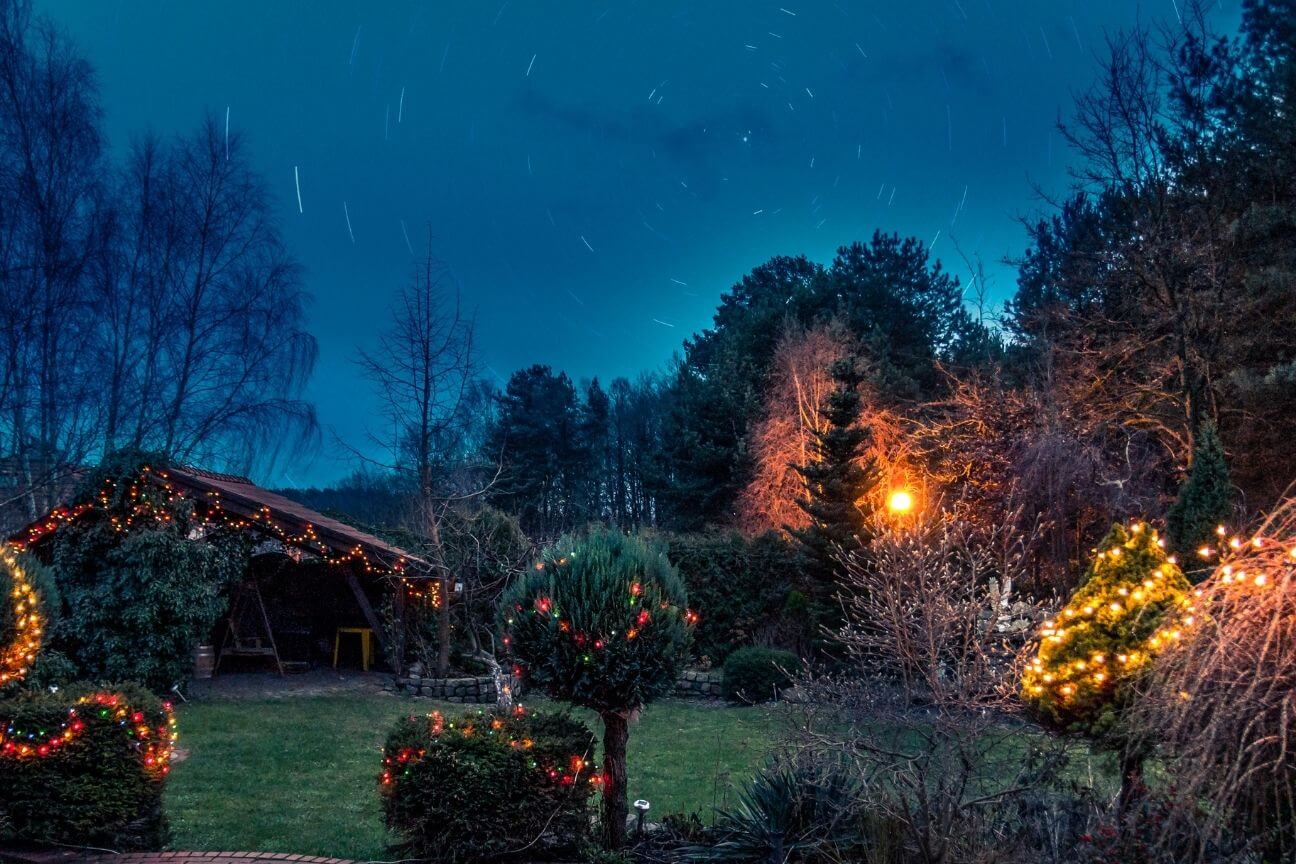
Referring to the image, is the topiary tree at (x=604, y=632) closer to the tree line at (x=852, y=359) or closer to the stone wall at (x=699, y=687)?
the stone wall at (x=699, y=687)

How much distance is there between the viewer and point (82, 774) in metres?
4.99

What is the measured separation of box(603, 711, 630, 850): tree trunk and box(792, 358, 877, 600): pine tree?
9972mm

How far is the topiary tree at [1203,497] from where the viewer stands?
12.0 metres

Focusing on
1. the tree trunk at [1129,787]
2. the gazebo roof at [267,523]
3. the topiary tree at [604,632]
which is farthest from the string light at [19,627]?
the gazebo roof at [267,523]

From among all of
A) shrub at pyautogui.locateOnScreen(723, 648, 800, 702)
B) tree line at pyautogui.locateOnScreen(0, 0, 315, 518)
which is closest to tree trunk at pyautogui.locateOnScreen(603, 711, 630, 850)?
shrub at pyautogui.locateOnScreen(723, 648, 800, 702)

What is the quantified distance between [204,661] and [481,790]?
12.7 m

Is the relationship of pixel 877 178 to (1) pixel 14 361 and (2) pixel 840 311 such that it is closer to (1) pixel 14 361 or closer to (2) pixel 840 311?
(2) pixel 840 311

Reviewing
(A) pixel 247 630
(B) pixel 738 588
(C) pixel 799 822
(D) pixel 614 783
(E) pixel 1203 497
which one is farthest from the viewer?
(A) pixel 247 630

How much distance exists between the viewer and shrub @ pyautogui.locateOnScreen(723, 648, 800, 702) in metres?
13.2

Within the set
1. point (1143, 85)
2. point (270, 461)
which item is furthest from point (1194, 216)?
A: point (270, 461)

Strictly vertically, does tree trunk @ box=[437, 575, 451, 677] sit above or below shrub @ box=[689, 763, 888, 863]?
above

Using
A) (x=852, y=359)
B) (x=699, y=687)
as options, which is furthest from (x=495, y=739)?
(x=852, y=359)

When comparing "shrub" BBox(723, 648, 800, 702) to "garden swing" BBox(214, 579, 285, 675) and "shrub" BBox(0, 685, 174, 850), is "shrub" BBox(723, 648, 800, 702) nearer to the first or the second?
"garden swing" BBox(214, 579, 285, 675)

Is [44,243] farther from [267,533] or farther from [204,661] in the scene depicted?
[204,661]
